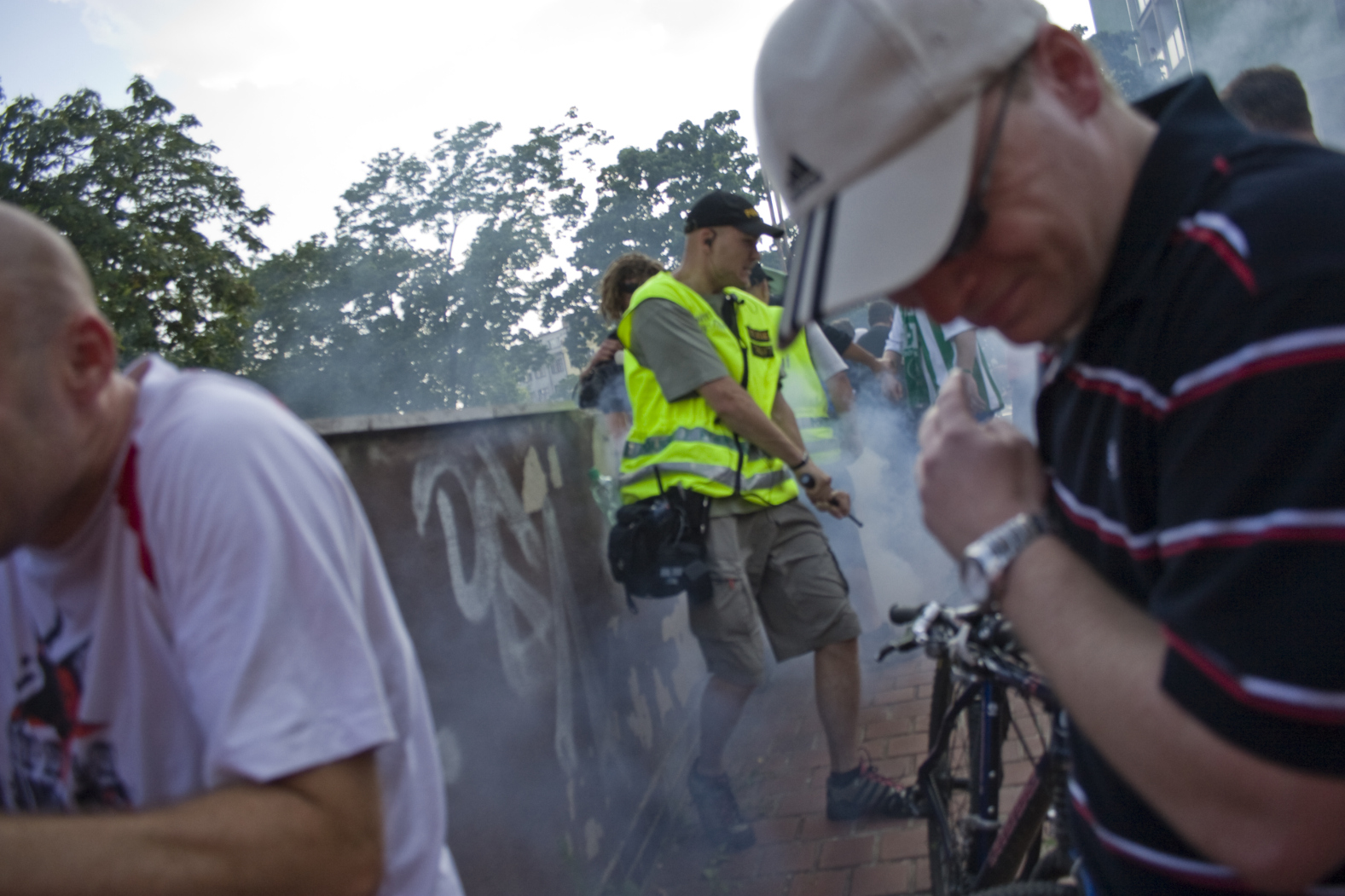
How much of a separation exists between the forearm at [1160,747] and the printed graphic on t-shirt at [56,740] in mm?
1102

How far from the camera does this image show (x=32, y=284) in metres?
1.08

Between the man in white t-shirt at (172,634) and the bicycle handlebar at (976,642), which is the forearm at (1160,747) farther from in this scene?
the bicycle handlebar at (976,642)

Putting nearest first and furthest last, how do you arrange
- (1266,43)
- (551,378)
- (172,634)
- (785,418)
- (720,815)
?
(172,634) → (720,815) → (785,418) → (1266,43) → (551,378)

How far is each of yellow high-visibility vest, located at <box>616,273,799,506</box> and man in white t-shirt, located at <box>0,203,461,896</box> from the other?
252 centimetres

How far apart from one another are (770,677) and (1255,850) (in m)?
5.43

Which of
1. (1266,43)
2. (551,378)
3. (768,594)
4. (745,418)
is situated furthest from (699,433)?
(551,378)

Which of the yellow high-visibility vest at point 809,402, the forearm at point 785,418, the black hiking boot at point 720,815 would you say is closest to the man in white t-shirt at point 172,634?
the black hiking boot at point 720,815

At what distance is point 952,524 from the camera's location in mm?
1025

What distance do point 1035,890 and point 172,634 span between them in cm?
184

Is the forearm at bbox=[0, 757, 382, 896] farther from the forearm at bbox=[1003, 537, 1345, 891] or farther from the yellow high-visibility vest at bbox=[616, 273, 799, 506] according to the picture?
the yellow high-visibility vest at bbox=[616, 273, 799, 506]

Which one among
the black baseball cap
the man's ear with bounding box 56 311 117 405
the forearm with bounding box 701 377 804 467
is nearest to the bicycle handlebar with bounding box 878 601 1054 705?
the forearm with bounding box 701 377 804 467

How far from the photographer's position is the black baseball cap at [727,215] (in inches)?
154

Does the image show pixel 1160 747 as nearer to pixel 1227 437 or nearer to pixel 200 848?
pixel 1227 437

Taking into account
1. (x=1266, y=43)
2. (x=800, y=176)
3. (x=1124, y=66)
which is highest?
(x=1124, y=66)
